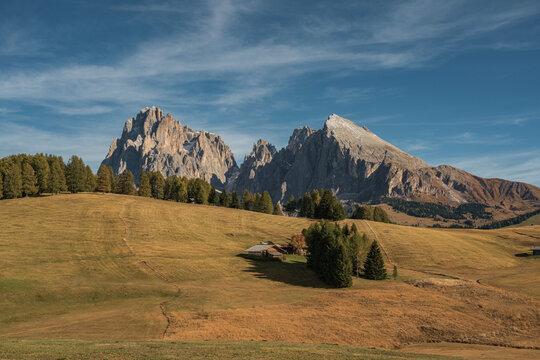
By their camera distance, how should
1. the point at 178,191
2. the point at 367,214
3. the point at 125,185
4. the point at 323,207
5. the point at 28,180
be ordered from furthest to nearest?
the point at 367,214
the point at 178,191
the point at 125,185
the point at 323,207
the point at 28,180

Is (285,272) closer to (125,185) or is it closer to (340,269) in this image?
(340,269)

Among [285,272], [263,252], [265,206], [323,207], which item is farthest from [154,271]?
[265,206]

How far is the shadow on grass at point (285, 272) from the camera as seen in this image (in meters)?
71.4

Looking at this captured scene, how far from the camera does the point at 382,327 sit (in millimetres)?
42406

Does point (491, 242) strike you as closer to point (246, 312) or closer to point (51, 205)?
point (246, 312)

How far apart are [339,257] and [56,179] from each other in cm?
10724

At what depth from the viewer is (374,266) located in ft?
264

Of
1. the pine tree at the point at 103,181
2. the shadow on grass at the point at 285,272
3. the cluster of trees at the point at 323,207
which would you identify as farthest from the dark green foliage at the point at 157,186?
the shadow on grass at the point at 285,272

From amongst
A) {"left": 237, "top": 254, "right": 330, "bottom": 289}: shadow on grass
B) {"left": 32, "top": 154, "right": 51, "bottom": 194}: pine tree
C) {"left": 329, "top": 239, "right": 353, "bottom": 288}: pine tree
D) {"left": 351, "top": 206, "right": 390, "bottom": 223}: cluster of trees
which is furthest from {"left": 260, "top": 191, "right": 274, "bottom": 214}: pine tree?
{"left": 329, "top": 239, "right": 353, "bottom": 288}: pine tree

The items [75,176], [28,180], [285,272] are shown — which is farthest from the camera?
[75,176]

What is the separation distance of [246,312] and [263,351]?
19.9 metres

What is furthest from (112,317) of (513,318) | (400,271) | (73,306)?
(400,271)

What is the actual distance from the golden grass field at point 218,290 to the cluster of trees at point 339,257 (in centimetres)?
317

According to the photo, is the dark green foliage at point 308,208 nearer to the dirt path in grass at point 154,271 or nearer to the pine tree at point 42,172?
the dirt path in grass at point 154,271
